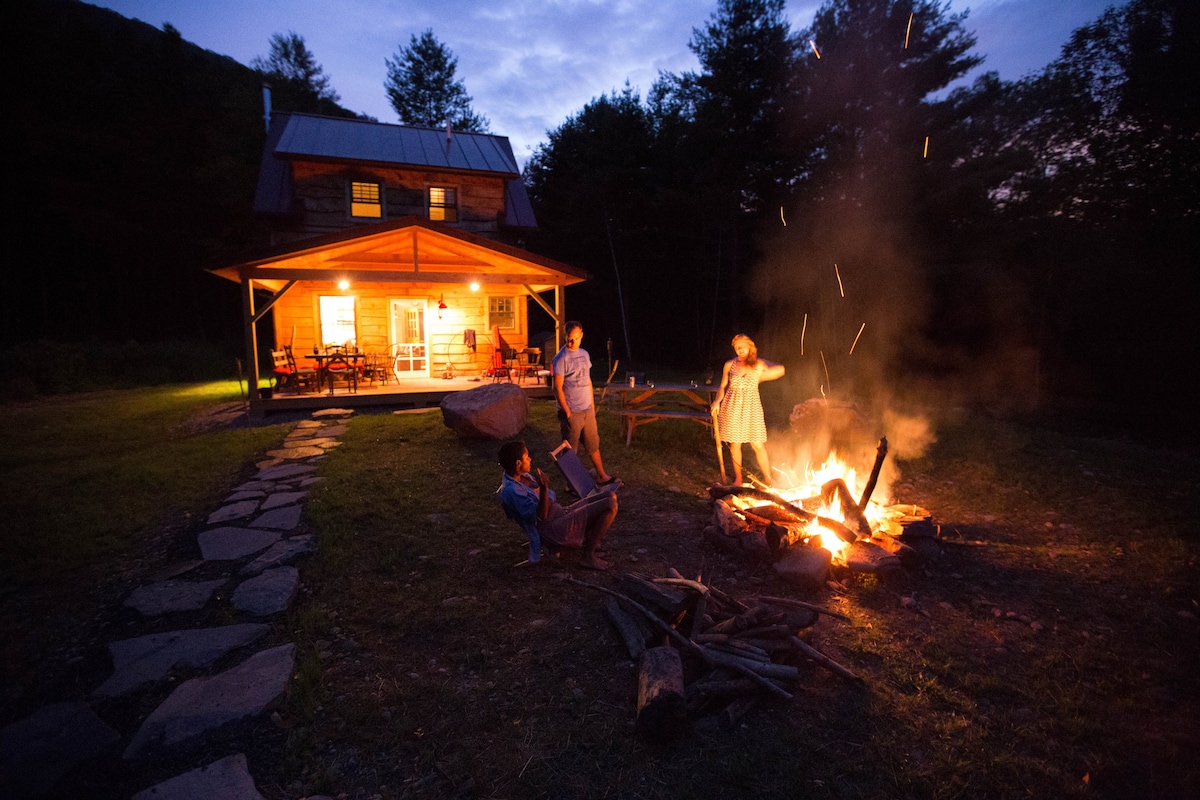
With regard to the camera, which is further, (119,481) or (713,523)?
(119,481)

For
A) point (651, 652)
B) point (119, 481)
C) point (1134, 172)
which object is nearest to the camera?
point (651, 652)

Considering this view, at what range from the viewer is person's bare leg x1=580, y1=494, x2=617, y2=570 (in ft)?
14.5

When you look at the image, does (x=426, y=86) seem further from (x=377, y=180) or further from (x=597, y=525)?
(x=597, y=525)

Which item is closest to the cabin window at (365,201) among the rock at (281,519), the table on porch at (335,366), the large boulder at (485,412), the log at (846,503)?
the table on porch at (335,366)

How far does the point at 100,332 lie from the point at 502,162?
64.6 feet

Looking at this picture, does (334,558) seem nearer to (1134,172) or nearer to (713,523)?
(713,523)

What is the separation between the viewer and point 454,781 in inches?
97.4

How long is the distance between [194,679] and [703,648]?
2812 mm

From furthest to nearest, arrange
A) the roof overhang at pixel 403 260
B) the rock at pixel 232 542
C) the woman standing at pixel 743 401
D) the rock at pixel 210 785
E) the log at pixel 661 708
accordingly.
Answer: the roof overhang at pixel 403 260 → the woman standing at pixel 743 401 → the rock at pixel 232 542 → the log at pixel 661 708 → the rock at pixel 210 785

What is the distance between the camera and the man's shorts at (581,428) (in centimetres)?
641

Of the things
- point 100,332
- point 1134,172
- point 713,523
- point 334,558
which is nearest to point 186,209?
point 100,332

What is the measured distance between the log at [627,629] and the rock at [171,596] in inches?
112

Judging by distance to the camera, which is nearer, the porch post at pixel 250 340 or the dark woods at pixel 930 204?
the porch post at pixel 250 340

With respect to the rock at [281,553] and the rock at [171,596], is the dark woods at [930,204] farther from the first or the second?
the rock at [171,596]
